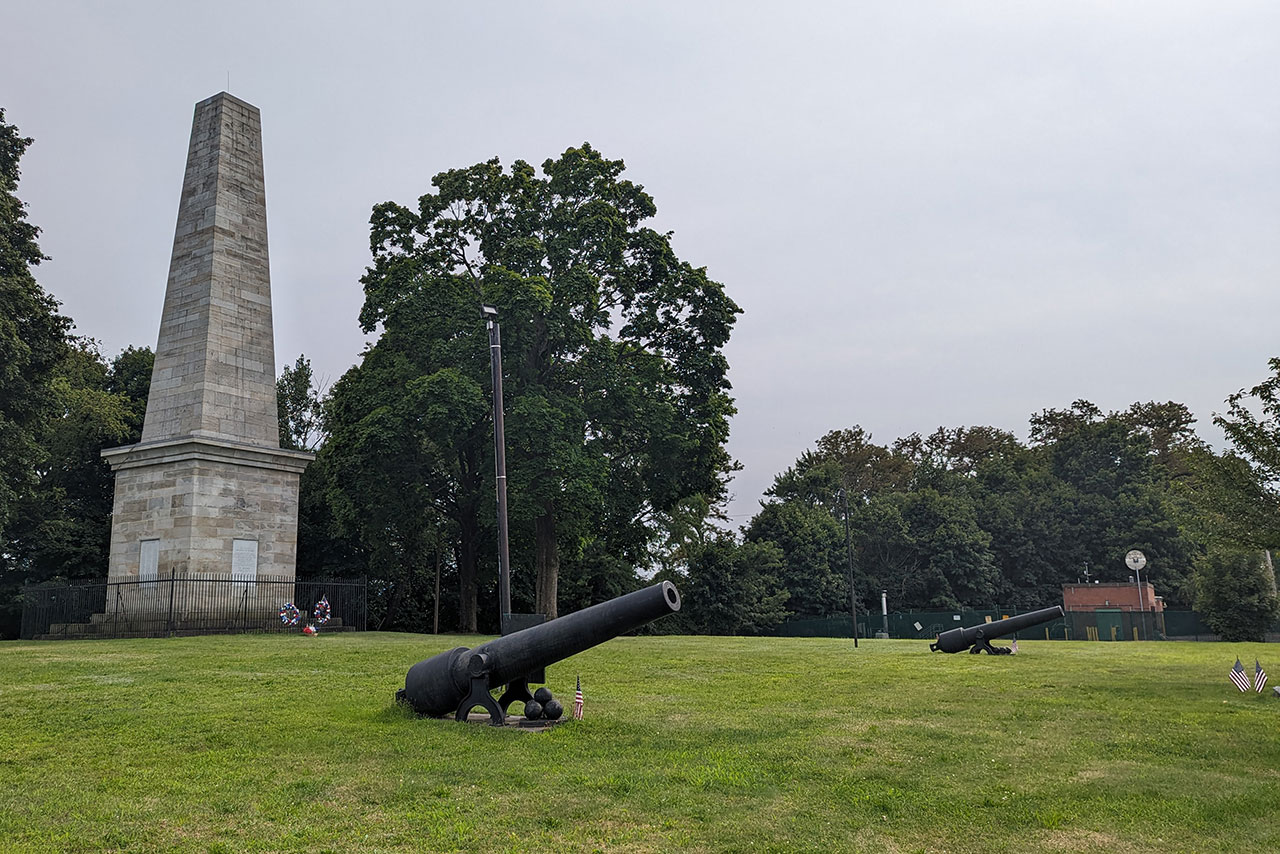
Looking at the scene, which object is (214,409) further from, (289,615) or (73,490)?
(73,490)

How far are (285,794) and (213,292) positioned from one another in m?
23.9

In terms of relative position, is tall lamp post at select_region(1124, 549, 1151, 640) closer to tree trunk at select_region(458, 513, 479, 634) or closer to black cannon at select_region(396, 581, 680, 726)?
tree trunk at select_region(458, 513, 479, 634)

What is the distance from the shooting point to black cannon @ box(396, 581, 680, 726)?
31.3ft

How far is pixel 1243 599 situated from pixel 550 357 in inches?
1251

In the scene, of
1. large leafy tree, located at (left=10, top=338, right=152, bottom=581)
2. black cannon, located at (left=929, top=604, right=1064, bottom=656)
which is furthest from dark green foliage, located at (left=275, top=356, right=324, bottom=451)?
black cannon, located at (left=929, top=604, right=1064, bottom=656)

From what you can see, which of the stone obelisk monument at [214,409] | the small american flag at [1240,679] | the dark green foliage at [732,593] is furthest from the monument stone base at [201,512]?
the dark green foliage at [732,593]

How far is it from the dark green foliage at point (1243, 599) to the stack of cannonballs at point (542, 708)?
40926 mm

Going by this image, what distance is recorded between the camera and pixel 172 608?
24859mm

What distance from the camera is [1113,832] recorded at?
6395 mm

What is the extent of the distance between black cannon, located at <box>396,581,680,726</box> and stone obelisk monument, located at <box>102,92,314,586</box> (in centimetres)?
1876

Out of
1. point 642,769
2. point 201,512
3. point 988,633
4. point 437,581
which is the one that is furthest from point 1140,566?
point 642,769

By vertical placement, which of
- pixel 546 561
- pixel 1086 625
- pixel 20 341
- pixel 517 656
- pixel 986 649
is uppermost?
pixel 20 341

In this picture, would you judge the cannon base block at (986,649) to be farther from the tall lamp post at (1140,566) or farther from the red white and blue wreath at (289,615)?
the tall lamp post at (1140,566)

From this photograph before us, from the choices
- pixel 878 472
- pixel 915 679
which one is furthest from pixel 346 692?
pixel 878 472
